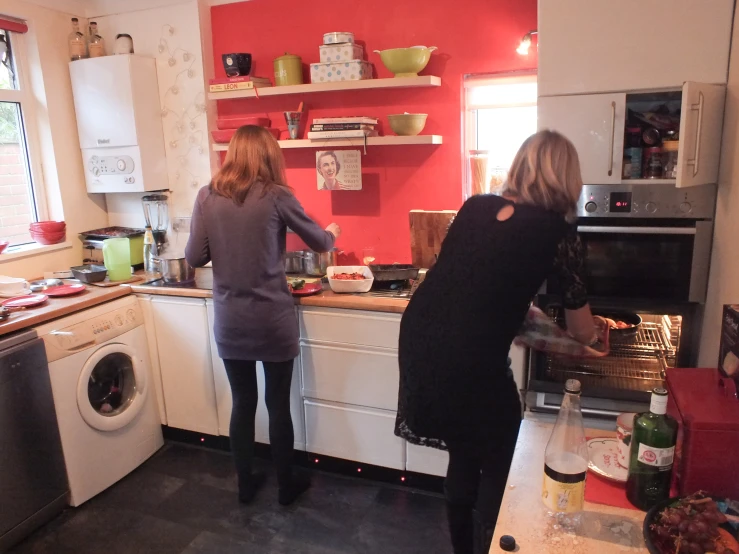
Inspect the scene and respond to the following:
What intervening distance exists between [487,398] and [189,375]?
177cm

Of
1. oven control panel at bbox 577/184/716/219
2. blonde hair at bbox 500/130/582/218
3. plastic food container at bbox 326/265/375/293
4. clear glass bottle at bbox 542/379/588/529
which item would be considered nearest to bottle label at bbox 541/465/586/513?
clear glass bottle at bbox 542/379/588/529

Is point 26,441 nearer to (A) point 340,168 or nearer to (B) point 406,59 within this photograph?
(A) point 340,168

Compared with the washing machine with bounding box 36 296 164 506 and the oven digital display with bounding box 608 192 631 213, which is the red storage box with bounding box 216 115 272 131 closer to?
the washing machine with bounding box 36 296 164 506

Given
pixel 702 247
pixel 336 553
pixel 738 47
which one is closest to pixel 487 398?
pixel 702 247

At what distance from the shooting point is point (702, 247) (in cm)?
179

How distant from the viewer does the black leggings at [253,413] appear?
234 centimetres

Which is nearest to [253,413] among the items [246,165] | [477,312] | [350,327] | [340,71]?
[350,327]

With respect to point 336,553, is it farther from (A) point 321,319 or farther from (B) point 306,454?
(A) point 321,319

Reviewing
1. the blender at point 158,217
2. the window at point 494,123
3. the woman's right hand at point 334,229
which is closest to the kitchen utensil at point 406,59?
the window at point 494,123

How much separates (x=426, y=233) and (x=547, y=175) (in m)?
1.38

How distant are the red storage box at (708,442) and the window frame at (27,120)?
122 inches

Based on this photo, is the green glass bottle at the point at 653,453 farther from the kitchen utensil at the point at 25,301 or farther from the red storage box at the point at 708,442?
the kitchen utensil at the point at 25,301

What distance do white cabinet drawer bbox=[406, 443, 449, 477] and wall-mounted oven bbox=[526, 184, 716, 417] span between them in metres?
0.66

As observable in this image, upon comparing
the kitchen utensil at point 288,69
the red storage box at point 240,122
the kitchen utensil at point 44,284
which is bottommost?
the kitchen utensil at point 44,284
